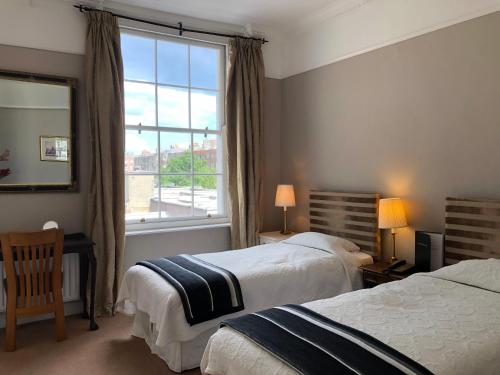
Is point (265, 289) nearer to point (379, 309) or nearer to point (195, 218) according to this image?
point (379, 309)

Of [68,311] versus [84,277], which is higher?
[84,277]

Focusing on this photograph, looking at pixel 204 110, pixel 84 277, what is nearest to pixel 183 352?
pixel 84 277

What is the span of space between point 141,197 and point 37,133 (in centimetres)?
107

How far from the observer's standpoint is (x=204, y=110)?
4309 mm

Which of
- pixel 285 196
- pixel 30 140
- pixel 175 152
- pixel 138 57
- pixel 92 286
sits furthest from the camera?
pixel 285 196

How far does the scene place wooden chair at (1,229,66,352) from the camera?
288 centimetres

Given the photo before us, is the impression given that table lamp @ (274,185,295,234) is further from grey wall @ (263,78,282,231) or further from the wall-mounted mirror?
the wall-mounted mirror

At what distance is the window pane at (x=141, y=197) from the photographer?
155 inches

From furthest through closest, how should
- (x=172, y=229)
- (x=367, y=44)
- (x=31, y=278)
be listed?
(x=172, y=229)
(x=367, y=44)
(x=31, y=278)

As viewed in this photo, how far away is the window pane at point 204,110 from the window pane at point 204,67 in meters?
0.09

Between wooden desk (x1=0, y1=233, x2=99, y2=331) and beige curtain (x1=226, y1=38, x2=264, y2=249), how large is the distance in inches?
57.9

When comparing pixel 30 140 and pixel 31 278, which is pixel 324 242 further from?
pixel 30 140

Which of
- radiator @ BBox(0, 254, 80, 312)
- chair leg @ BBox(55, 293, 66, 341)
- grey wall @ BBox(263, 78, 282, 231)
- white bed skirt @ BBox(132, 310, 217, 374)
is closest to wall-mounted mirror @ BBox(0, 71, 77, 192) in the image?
radiator @ BBox(0, 254, 80, 312)

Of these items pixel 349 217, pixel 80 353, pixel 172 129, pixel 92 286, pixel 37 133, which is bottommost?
pixel 80 353
